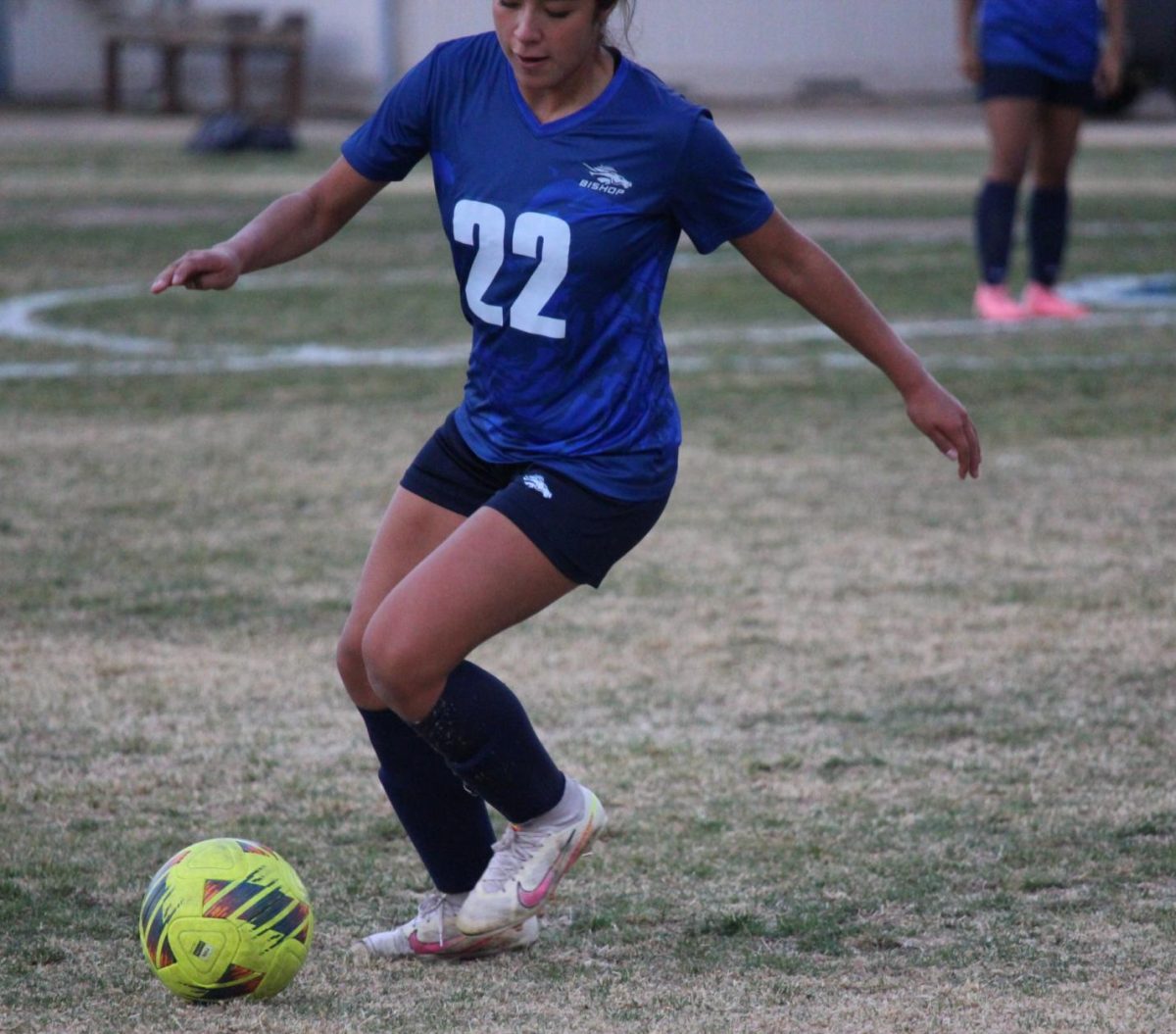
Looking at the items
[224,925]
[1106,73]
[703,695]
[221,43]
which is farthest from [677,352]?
[221,43]

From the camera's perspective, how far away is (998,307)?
9594mm

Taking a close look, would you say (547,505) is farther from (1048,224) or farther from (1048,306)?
(1048,306)

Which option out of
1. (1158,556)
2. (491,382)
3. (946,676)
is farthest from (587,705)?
(1158,556)

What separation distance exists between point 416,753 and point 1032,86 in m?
6.56

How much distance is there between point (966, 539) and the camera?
587 cm

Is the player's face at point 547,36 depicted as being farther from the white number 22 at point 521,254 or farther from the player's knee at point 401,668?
the player's knee at point 401,668

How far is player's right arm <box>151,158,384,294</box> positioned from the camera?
323 cm

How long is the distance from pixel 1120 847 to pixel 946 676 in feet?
3.66

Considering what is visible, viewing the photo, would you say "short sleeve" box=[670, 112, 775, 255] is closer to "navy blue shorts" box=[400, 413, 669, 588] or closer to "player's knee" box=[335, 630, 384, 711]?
"navy blue shorts" box=[400, 413, 669, 588]

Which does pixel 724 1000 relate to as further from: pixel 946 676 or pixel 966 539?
Result: pixel 966 539

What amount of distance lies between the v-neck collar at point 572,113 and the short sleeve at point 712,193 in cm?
15

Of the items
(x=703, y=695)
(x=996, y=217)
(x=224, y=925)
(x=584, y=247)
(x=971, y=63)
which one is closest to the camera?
(x=224, y=925)

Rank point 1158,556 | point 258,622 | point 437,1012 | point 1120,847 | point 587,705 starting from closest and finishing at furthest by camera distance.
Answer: point 437,1012, point 1120,847, point 587,705, point 258,622, point 1158,556

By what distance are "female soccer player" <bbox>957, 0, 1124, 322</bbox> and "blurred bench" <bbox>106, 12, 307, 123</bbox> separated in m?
18.0
